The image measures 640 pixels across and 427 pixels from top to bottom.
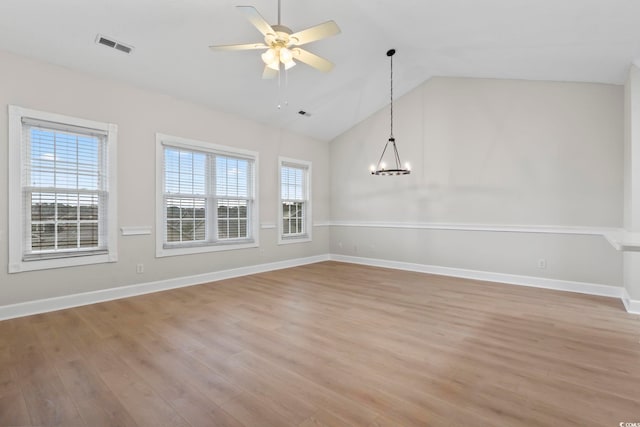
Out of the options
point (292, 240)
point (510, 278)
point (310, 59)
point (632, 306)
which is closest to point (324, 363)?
point (310, 59)

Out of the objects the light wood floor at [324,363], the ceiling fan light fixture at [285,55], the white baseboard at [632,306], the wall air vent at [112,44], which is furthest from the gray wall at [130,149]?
the white baseboard at [632,306]

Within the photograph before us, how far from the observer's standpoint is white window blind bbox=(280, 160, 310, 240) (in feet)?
21.1

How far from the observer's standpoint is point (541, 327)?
3.07m

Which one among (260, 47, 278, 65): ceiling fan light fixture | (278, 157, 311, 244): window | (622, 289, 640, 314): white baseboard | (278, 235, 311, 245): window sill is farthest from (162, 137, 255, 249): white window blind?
(622, 289, 640, 314): white baseboard

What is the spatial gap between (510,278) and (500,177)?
1.68 meters

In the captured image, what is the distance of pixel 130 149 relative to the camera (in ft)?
13.6

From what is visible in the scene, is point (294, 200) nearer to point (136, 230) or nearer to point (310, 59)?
point (136, 230)

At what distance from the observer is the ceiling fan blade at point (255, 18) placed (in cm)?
224

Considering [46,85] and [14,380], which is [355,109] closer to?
[46,85]

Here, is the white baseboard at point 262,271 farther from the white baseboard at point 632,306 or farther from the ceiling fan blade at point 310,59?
the ceiling fan blade at point 310,59

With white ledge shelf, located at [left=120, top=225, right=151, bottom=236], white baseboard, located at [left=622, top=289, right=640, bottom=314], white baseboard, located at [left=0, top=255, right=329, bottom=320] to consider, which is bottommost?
white baseboard, located at [left=622, top=289, right=640, bottom=314]

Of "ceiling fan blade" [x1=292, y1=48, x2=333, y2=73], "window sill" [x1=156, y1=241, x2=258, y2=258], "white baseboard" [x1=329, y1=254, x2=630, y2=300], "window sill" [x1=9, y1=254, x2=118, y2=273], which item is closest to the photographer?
"ceiling fan blade" [x1=292, y1=48, x2=333, y2=73]

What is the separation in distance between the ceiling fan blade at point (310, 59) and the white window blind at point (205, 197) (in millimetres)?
2611

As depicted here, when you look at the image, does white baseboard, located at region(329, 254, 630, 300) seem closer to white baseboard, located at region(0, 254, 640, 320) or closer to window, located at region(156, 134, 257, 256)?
white baseboard, located at region(0, 254, 640, 320)
